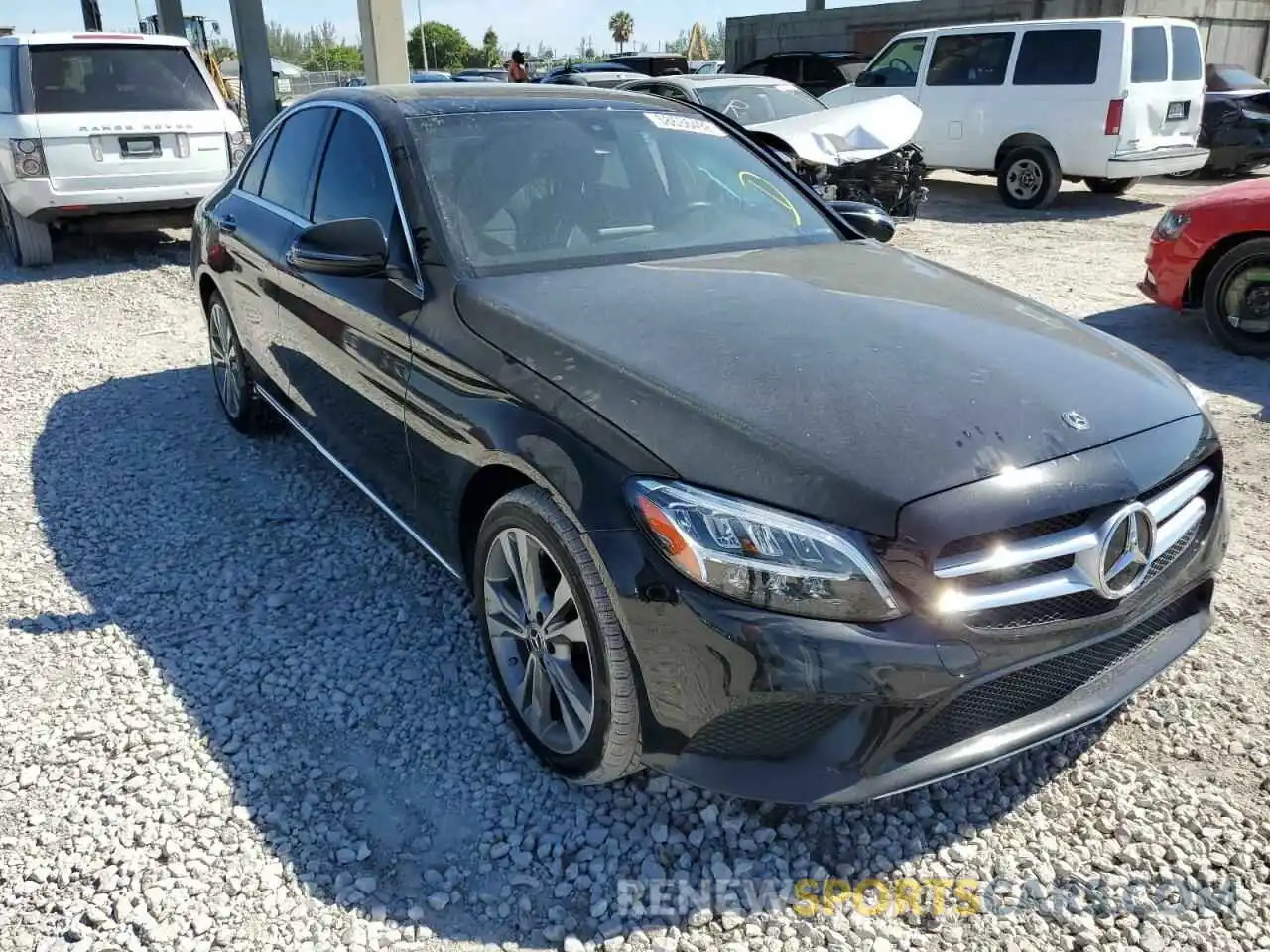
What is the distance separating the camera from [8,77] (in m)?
8.52

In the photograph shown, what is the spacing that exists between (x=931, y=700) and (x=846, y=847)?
607mm

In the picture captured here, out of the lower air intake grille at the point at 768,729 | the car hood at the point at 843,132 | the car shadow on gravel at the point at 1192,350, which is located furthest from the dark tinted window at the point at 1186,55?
the lower air intake grille at the point at 768,729

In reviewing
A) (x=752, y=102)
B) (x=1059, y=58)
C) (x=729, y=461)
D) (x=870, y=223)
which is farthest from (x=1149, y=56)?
(x=729, y=461)

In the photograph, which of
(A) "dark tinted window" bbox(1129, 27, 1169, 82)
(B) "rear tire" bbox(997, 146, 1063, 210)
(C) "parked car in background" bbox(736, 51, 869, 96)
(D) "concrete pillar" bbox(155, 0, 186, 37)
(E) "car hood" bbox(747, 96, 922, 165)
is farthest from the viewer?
(D) "concrete pillar" bbox(155, 0, 186, 37)

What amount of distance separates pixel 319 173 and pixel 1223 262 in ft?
17.5

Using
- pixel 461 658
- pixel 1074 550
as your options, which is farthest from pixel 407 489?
pixel 1074 550

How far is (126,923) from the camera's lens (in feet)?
7.29

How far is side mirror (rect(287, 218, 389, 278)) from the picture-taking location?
3076 millimetres

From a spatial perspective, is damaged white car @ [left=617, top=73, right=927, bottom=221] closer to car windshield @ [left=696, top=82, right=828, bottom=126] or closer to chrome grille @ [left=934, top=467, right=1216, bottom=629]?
car windshield @ [left=696, top=82, right=828, bottom=126]

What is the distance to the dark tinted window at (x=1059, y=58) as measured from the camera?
36.7 ft

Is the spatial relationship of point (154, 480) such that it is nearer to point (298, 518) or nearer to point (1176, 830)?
point (298, 518)

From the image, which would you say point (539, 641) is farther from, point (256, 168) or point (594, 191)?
point (256, 168)

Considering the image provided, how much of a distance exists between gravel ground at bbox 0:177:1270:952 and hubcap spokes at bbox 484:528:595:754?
17cm

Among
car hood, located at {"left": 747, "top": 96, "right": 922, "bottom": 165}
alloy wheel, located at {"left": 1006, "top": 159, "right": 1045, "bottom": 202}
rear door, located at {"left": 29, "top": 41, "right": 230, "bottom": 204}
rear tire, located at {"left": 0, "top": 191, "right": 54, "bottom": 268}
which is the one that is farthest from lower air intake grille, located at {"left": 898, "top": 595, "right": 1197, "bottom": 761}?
alloy wheel, located at {"left": 1006, "top": 159, "right": 1045, "bottom": 202}
